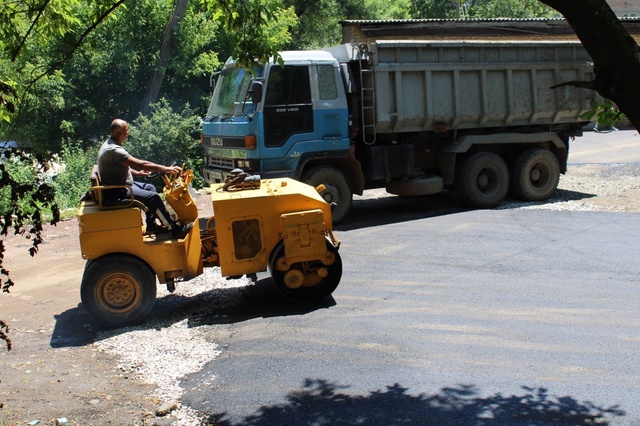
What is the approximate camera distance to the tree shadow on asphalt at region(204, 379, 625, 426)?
5.30 metres

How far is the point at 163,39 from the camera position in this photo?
1994cm

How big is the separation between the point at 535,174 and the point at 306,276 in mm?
7421

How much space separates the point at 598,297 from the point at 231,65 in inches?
280

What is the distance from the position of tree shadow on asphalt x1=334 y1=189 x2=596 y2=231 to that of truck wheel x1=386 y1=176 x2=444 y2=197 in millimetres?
376

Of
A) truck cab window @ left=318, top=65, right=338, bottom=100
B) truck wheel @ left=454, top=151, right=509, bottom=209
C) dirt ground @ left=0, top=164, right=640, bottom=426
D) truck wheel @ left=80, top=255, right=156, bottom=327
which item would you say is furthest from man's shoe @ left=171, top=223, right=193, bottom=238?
truck wheel @ left=454, top=151, right=509, bottom=209

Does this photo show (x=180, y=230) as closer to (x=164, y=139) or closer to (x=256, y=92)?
(x=256, y=92)

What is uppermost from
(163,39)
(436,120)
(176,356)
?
(163,39)

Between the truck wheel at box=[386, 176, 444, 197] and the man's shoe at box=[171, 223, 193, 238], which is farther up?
the man's shoe at box=[171, 223, 193, 238]

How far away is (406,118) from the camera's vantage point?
1248 cm

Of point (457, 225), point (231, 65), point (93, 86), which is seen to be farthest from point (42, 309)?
point (93, 86)

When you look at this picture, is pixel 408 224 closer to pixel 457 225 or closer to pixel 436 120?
pixel 457 225

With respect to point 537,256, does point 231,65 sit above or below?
above

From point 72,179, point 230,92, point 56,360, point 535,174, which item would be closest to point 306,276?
point 56,360

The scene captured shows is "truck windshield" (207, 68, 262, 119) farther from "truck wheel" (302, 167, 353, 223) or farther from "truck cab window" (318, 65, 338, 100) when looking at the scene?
"truck wheel" (302, 167, 353, 223)
